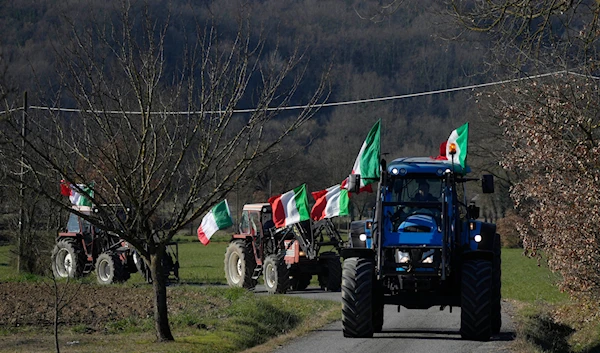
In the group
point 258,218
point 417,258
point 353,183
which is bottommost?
point 417,258

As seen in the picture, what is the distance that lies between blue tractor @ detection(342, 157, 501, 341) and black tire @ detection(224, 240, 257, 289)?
38.7ft

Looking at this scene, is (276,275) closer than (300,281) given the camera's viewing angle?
Yes

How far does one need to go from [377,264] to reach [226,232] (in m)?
66.4

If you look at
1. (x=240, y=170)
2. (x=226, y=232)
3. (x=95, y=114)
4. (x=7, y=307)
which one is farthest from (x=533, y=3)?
(x=226, y=232)

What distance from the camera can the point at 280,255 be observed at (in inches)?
998

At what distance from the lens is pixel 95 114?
46.0 feet

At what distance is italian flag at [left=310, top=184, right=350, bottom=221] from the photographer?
84.6ft

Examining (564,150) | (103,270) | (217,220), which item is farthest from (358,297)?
(103,270)

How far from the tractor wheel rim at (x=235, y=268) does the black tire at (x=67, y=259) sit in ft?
19.2

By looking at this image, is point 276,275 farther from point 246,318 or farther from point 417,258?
point 417,258

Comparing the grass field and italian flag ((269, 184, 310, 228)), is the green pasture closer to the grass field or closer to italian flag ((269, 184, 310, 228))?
the grass field

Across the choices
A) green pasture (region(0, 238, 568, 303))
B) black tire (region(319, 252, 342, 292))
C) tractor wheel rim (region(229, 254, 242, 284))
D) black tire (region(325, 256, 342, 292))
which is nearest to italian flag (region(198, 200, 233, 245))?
tractor wheel rim (region(229, 254, 242, 284))

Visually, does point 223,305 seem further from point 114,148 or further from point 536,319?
point 114,148

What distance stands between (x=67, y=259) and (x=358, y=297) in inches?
767
